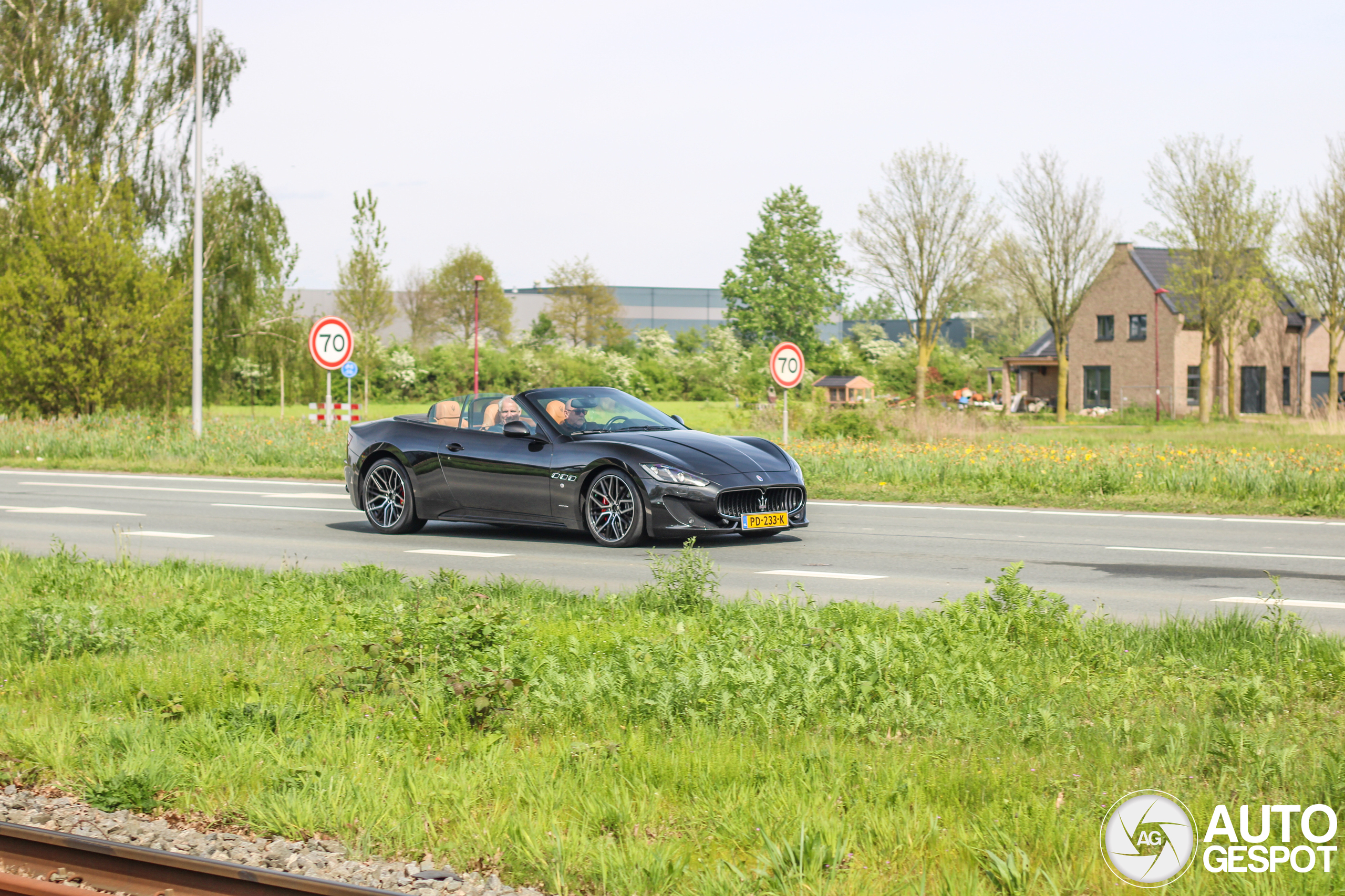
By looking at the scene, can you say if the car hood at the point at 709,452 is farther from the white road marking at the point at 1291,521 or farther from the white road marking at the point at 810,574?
the white road marking at the point at 1291,521

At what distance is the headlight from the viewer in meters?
11.2

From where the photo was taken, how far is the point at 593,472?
1173 cm

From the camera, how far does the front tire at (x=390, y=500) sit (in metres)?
13.0

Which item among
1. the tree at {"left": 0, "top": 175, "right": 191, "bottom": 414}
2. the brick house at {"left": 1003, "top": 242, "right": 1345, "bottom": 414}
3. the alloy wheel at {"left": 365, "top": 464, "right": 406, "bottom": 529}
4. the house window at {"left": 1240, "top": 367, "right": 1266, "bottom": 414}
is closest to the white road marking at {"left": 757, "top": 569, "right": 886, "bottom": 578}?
the alloy wheel at {"left": 365, "top": 464, "right": 406, "bottom": 529}

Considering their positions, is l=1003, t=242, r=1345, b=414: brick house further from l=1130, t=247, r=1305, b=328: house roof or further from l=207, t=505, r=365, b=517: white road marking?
l=207, t=505, r=365, b=517: white road marking

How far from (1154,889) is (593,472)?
28.2 ft

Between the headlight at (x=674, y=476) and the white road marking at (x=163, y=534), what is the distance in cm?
463

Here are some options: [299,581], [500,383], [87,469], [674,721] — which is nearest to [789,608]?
[674,721]

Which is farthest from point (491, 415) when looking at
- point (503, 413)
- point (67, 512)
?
point (67, 512)

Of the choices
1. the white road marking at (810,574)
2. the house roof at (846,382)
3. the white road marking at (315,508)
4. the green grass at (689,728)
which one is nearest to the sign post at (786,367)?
the white road marking at (315,508)

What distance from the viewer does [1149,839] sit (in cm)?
374

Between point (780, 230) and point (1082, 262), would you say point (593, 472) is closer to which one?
point (1082, 262)

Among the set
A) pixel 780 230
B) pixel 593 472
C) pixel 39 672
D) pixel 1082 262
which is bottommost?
pixel 39 672

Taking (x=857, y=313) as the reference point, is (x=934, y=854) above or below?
below
